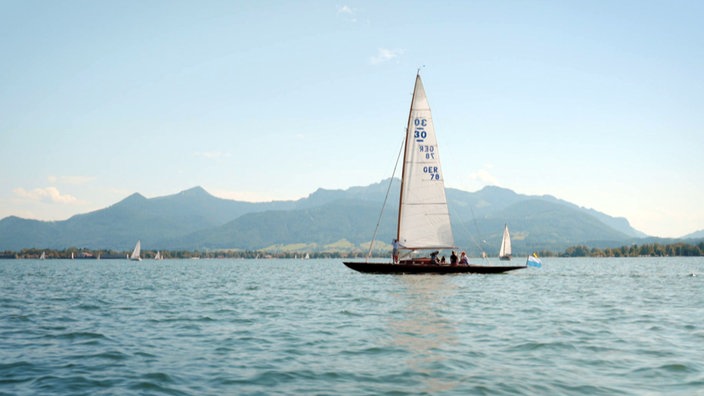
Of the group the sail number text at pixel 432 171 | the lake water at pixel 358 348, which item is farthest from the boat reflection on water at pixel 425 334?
the sail number text at pixel 432 171

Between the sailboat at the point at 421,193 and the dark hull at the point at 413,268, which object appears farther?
the sailboat at the point at 421,193

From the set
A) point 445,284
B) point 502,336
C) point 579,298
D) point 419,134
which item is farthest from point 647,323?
point 419,134

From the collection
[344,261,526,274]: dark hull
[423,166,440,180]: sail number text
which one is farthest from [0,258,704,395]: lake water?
[423,166,440,180]: sail number text

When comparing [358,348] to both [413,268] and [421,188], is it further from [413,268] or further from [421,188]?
[421,188]

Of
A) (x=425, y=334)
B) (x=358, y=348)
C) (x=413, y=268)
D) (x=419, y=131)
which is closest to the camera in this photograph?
(x=358, y=348)

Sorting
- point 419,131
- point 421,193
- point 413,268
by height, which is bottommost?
point 413,268

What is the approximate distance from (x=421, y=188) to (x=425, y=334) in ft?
133

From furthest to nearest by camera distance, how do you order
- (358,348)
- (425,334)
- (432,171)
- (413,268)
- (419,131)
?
(419,131) → (432,171) → (413,268) → (425,334) → (358,348)

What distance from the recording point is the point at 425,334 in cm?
2489

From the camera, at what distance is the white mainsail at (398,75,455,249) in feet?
212

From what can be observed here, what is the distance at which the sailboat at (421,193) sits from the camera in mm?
64500

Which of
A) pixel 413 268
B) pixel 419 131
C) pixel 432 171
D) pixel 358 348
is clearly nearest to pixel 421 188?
pixel 432 171

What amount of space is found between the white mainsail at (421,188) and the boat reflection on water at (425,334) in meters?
17.6

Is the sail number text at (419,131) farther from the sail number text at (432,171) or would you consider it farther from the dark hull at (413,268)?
the dark hull at (413,268)
